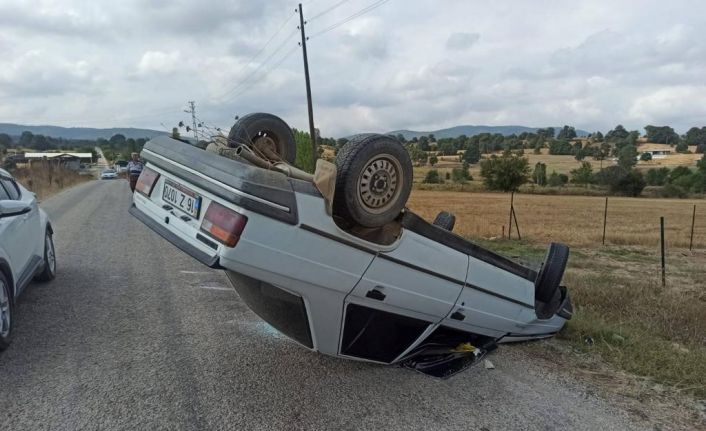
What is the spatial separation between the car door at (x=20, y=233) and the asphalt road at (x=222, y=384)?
0.52 meters

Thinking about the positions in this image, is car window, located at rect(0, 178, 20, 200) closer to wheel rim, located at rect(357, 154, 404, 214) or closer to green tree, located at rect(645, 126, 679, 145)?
wheel rim, located at rect(357, 154, 404, 214)

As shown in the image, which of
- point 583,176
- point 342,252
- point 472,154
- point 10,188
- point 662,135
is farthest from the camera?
point 662,135

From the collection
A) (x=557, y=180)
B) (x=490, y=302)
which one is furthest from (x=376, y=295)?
(x=557, y=180)

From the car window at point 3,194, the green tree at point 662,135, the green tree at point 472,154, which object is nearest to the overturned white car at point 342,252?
the car window at point 3,194

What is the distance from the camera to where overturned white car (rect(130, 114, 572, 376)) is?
295 cm

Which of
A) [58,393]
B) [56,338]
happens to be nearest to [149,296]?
[56,338]

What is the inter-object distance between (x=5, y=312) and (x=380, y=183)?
11.3ft

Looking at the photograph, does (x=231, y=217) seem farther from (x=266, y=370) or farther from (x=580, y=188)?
(x=580, y=188)

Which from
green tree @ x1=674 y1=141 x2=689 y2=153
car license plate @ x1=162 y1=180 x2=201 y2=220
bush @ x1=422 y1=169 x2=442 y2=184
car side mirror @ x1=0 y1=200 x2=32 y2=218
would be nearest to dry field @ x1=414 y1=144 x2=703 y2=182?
bush @ x1=422 y1=169 x2=442 y2=184

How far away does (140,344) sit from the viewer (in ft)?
15.1

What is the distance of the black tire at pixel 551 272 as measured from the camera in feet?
14.9

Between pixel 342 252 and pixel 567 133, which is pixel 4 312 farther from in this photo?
pixel 567 133

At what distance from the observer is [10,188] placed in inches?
243

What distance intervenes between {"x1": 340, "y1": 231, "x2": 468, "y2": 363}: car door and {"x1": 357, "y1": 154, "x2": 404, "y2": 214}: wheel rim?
0.27 m
